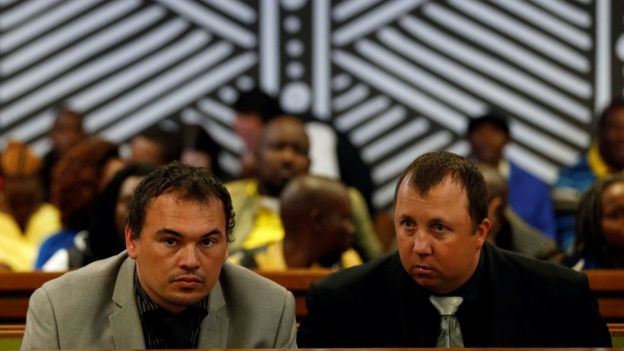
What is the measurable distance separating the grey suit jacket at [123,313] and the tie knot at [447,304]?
0.43 m

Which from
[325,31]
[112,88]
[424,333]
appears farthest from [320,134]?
[424,333]

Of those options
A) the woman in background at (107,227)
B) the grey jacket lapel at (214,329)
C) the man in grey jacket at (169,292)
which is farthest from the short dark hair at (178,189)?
the woman in background at (107,227)

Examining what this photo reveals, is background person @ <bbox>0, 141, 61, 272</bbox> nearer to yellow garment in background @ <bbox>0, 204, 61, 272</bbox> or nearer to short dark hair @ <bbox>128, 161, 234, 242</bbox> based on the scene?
A: yellow garment in background @ <bbox>0, 204, 61, 272</bbox>

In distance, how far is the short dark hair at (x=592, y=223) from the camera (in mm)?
4957

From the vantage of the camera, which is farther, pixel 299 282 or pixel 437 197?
pixel 299 282

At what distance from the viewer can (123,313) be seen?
3.54m

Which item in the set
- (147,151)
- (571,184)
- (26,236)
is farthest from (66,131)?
(571,184)

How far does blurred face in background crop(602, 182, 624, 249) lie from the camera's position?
4.92 metres

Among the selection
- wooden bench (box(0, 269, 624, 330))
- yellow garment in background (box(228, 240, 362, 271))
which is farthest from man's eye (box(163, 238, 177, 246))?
yellow garment in background (box(228, 240, 362, 271))

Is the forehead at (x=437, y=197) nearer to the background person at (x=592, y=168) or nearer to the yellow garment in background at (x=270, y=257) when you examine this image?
the yellow garment in background at (x=270, y=257)

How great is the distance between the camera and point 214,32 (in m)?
8.80

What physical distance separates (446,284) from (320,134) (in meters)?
3.83

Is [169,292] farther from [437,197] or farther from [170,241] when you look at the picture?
[437,197]

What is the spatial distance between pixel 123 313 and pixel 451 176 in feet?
3.32
